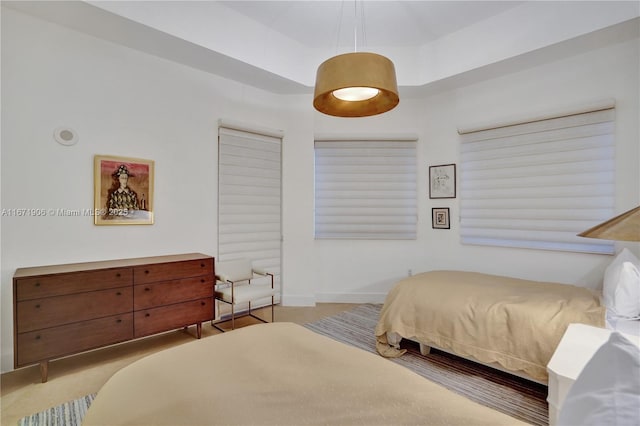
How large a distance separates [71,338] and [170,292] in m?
0.78

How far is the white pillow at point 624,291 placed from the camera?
2.22 m

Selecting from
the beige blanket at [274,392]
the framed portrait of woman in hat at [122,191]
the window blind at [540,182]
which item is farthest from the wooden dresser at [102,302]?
the window blind at [540,182]

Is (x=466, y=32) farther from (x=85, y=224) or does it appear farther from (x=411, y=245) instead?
(x=85, y=224)

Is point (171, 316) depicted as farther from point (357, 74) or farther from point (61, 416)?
point (357, 74)

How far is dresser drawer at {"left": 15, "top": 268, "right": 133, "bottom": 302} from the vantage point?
7.69 feet

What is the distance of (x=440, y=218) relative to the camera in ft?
14.5

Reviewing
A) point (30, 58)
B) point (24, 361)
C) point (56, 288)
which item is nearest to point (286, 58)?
point (30, 58)

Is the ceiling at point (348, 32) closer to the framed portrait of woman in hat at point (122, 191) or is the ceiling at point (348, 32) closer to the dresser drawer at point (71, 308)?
the framed portrait of woman in hat at point (122, 191)

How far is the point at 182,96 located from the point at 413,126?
305cm

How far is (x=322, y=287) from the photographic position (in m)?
4.70

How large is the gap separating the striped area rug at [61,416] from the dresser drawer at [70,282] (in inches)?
31.0

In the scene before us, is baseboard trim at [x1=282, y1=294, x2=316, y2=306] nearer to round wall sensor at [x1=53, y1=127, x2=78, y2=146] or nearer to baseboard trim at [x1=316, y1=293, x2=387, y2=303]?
baseboard trim at [x1=316, y1=293, x2=387, y2=303]

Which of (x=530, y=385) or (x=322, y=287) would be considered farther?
(x=322, y=287)

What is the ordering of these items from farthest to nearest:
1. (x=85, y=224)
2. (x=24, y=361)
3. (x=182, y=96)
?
(x=182, y=96)
(x=85, y=224)
(x=24, y=361)
